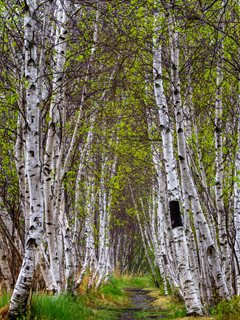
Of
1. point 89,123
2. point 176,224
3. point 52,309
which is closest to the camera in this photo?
point 52,309

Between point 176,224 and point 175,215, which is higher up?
point 175,215

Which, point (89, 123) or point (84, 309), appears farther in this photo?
point (89, 123)

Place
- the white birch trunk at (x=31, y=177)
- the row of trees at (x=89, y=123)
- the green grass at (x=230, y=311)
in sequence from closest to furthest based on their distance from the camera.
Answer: the white birch trunk at (x=31, y=177)
the green grass at (x=230, y=311)
the row of trees at (x=89, y=123)

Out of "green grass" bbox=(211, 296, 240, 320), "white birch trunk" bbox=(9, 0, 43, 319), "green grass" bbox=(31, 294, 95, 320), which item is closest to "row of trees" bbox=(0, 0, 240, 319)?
"white birch trunk" bbox=(9, 0, 43, 319)

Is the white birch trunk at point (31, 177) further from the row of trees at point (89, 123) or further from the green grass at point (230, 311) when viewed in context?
the green grass at point (230, 311)

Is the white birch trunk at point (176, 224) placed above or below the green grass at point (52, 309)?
above

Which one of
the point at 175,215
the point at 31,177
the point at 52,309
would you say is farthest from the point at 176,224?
the point at 31,177

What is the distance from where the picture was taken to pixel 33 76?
6703 millimetres

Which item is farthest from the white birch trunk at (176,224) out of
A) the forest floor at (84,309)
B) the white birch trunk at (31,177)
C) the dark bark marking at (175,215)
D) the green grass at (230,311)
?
the white birch trunk at (31,177)

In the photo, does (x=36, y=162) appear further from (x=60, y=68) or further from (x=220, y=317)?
(x=220, y=317)

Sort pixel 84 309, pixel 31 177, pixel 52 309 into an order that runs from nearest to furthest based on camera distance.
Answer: pixel 31 177 < pixel 52 309 < pixel 84 309

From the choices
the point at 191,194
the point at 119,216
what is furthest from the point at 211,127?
the point at 119,216

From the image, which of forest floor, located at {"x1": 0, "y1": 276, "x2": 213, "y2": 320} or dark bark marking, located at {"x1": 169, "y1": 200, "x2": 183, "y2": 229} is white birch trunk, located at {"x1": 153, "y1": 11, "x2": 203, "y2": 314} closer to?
dark bark marking, located at {"x1": 169, "y1": 200, "x2": 183, "y2": 229}

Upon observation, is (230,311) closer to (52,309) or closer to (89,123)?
(52,309)
